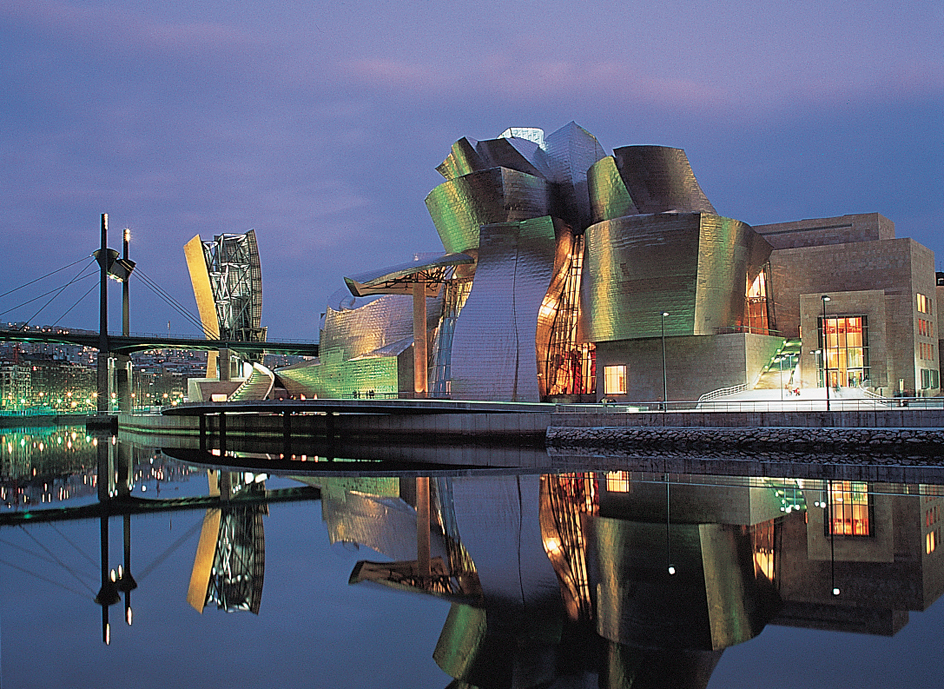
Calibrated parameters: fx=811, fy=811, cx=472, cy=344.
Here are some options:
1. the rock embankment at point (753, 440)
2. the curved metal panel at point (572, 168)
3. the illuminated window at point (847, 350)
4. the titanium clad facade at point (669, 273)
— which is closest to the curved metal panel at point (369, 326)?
the curved metal panel at point (572, 168)

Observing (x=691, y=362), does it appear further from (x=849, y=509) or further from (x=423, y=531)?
(x=423, y=531)

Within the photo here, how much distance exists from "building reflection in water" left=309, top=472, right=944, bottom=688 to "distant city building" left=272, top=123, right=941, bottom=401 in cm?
1787

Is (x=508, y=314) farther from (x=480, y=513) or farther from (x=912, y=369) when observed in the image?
(x=480, y=513)

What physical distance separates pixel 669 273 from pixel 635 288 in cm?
163

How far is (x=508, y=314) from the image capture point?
36.5 metres

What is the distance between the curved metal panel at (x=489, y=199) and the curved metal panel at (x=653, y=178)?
428 centimetres

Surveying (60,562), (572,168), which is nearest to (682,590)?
(60,562)

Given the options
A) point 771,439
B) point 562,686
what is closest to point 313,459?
point 771,439

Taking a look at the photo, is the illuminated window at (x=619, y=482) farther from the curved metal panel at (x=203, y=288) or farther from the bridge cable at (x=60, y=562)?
the curved metal panel at (x=203, y=288)

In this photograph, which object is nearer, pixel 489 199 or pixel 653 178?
pixel 653 178

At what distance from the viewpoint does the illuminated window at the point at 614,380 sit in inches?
1468

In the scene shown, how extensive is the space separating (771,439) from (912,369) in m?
14.5

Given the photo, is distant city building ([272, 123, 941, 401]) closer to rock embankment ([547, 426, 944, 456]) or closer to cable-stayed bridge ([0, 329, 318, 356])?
rock embankment ([547, 426, 944, 456])

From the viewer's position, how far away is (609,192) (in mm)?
36906
